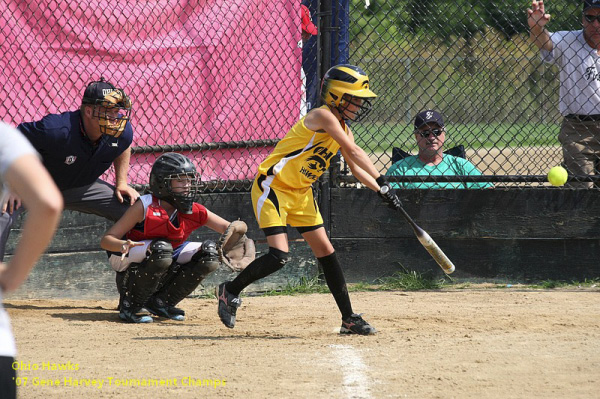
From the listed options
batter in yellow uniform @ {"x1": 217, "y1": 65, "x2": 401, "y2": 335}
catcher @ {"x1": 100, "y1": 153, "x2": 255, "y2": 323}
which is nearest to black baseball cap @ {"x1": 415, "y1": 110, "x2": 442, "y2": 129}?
batter in yellow uniform @ {"x1": 217, "y1": 65, "x2": 401, "y2": 335}

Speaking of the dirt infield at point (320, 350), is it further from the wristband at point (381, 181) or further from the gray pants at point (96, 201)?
the wristband at point (381, 181)

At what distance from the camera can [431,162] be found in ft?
24.1

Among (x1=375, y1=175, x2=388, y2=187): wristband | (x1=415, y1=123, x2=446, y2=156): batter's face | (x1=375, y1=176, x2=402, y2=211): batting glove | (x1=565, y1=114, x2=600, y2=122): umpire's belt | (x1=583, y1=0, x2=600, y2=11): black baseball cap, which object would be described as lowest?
(x1=415, y1=123, x2=446, y2=156): batter's face

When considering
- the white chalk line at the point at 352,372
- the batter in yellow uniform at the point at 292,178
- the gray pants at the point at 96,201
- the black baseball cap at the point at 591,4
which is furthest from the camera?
the black baseball cap at the point at 591,4

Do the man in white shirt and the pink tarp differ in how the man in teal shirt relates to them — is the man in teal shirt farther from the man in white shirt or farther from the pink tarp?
the pink tarp

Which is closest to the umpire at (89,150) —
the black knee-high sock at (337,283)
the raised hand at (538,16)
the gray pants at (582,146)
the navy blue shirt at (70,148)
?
the navy blue shirt at (70,148)

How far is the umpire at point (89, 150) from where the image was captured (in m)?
5.66

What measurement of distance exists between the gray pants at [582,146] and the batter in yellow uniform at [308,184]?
8.29ft

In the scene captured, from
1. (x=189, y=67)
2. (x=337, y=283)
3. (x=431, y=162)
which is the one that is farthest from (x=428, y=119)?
(x=337, y=283)

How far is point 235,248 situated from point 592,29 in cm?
351

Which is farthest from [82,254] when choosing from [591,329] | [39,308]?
[591,329]

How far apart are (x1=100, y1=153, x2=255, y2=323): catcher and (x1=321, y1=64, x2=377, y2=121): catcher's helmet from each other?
1116 millimetres

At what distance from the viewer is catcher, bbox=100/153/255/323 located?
5.68m

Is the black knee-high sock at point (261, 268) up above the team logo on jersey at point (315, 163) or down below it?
below
